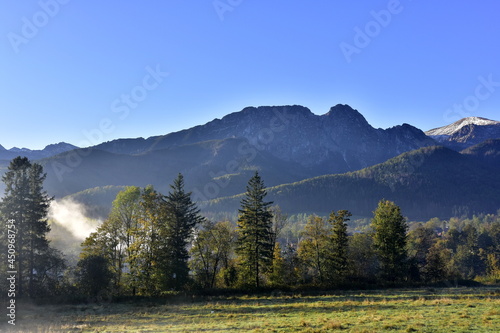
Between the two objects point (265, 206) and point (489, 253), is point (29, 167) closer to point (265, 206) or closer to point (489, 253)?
point (265, 206)

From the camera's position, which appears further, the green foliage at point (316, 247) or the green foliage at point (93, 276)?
the green foliage at point (316, 247)

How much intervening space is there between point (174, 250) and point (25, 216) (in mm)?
19304

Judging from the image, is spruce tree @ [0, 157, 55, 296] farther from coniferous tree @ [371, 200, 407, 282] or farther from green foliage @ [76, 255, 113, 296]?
coniferous tree @ [371, 200, 407, 282]

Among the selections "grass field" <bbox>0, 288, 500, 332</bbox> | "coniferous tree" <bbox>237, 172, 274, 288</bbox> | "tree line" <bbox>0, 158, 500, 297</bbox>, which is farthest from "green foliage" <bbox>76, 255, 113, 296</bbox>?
"coniferous tree" <bbox>237, 172, 274, 288</bbox>

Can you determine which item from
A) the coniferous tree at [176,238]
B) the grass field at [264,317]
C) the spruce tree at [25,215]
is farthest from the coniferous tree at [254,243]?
the spruce tree at [25,215]

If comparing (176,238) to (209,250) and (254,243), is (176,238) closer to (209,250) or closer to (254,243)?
(209,250)

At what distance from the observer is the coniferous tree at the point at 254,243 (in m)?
50.3

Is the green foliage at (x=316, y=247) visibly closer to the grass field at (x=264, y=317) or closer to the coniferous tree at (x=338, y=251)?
the coniferous tree at (x=338, y=251)

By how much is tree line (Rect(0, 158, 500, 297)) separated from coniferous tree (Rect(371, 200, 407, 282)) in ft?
0.53

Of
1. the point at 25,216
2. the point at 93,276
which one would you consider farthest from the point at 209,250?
the point at 25,216

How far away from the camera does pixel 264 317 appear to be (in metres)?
26.9

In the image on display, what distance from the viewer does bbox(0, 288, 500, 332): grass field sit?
2004 cm

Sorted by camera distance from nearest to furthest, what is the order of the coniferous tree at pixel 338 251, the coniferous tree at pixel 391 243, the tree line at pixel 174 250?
the tree line at pixel 174 250
the coniferous tree at pixel 338 251
the coniferous tree at pixel 391 243

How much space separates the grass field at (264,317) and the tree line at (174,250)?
6.90 meters
